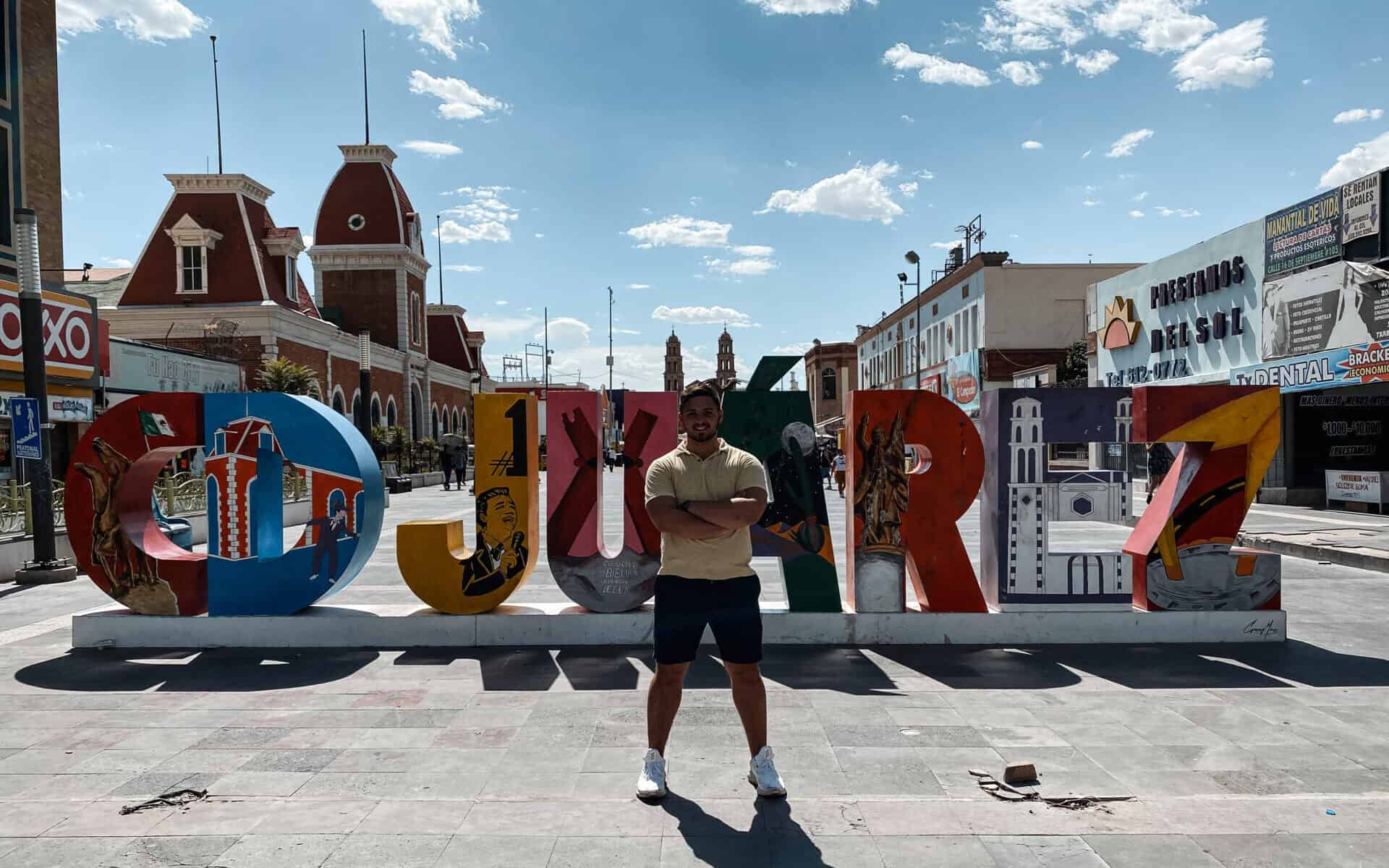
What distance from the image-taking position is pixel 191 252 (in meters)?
30.8

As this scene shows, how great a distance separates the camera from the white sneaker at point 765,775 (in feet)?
12.7

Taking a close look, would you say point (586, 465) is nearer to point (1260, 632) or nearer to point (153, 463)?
point (153, 463)

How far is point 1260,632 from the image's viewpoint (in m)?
6.83

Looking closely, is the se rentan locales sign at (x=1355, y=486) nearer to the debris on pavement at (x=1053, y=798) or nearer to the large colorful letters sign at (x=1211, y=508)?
the large colorful letters sign at (x=1211, y=508)

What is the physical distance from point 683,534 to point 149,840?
250 centimetres

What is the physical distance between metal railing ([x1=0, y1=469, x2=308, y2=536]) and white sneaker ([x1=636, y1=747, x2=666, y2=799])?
661 cm

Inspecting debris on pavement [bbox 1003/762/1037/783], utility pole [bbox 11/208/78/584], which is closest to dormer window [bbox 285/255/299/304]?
utility pole [bbox 11/208/78/584]

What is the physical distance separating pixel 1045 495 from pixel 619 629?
3552 millimetres

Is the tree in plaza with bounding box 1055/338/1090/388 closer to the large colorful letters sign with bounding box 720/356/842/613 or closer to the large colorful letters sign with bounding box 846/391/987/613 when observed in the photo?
the large colorful letters sign with bounding box 846/391/987/613

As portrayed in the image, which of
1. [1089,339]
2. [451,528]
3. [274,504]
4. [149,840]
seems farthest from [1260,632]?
[1089,339]

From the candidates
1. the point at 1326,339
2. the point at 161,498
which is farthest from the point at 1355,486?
the point at 161,498

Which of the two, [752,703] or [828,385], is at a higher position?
[828,385]

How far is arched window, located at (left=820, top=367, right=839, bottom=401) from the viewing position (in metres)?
91.2

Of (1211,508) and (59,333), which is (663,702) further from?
(59,333)
